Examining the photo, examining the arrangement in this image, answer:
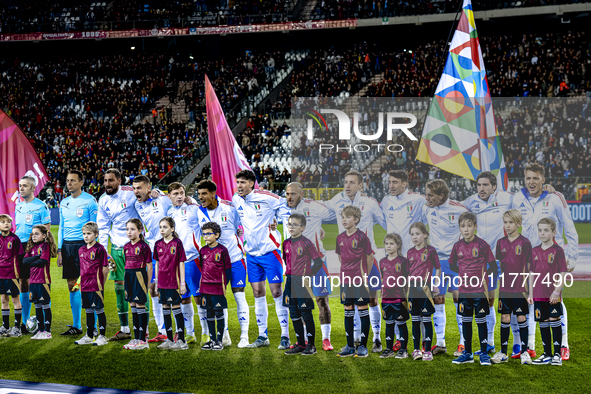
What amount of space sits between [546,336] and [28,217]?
279 inches

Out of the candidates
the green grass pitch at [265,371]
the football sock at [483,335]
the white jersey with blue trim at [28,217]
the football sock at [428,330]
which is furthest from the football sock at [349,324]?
the white jersey with blue trim at [28,217]

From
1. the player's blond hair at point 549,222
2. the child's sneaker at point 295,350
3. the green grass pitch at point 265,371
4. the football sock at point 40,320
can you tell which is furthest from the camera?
the football sock at point 40,320

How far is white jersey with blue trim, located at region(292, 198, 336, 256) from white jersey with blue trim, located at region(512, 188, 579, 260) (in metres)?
2.27

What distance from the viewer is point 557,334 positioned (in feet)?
22.8

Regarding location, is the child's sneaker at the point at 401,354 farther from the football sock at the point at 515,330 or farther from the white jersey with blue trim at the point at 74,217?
the white jersey with blue trim at the point at 74,217

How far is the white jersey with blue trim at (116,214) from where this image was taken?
8.55 metres

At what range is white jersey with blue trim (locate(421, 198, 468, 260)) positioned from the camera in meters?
7.29

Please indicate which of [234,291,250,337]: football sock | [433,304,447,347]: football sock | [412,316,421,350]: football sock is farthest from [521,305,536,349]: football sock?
[234,291,250,337]: football sock

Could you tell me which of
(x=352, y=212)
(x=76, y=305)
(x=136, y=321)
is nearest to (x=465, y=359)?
(x=352, y=212)

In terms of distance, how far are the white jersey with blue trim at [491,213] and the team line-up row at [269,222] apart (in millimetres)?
12

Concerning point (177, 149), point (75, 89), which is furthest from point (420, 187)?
point (75, 89)

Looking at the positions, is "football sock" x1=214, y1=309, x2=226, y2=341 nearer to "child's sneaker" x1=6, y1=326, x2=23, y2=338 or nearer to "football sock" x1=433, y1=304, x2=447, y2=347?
"football sock" x1=433, y1=304, x2=447, y2=347

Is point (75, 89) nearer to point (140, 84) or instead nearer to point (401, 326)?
point (140, 84)

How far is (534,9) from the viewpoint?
27.8 meters
